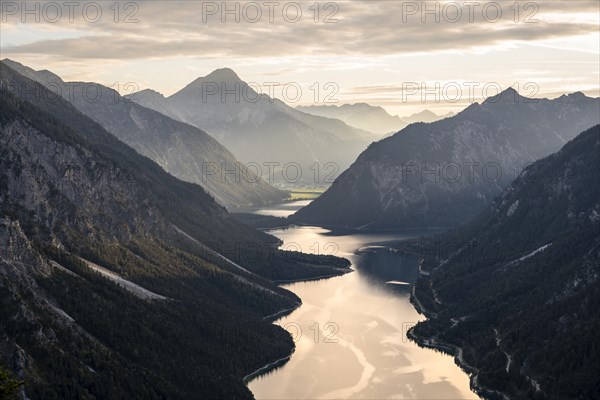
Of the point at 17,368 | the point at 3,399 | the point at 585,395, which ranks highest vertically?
the point at 3,399

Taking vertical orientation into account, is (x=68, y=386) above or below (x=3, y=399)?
below

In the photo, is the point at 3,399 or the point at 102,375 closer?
the point at 3,399

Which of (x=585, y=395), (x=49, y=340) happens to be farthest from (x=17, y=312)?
(x=585, y=395)

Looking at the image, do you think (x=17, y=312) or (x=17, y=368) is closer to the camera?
(x=17, y=368)

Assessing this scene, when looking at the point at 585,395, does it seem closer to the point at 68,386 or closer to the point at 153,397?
the point at 153,397

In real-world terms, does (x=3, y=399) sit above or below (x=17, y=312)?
above

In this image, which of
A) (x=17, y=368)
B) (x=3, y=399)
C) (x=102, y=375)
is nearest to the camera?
(x=3, y=399)

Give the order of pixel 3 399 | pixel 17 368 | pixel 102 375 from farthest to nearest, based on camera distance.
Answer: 1. pixel 102 375
2. pixel 17 368
3. pixel 3 399

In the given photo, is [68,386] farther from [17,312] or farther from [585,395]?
[585,395]

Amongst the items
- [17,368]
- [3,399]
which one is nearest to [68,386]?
[17,368]
